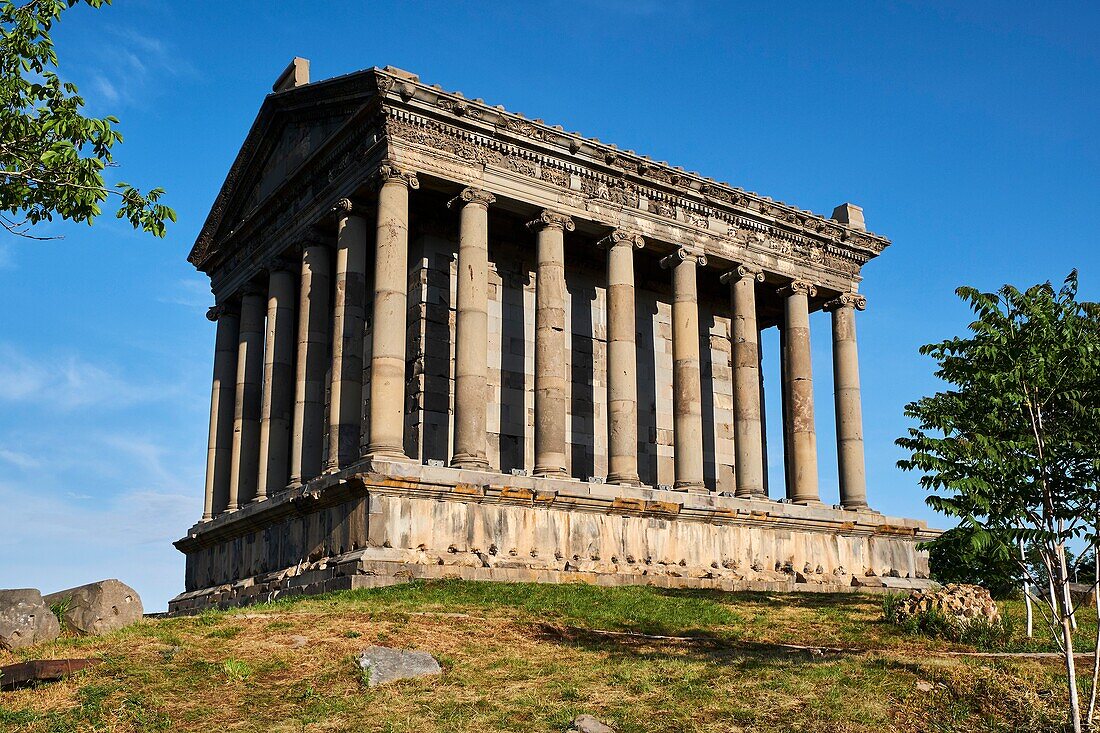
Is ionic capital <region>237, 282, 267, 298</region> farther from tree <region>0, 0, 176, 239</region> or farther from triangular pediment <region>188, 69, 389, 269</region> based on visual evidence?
tree <region>0, 0, 176, 239</region>

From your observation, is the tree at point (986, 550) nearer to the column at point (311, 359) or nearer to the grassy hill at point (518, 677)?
the grassy hill at point (518, 677)

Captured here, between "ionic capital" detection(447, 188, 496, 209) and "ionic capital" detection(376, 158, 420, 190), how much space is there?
4.82 ft

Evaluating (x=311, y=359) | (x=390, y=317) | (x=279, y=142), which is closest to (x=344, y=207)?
(x=390, y=317)

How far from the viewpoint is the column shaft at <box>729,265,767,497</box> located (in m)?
36.5

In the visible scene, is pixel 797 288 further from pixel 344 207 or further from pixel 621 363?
pixel 344 207

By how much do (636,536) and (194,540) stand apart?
48.9 ft

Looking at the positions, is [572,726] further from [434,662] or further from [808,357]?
[808,357]

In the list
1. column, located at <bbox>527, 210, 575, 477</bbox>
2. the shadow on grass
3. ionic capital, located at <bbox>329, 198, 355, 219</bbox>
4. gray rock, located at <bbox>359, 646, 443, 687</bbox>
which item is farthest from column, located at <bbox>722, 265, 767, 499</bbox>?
gray rock, located at <bbox>359, 646, 443, 687</bbox>

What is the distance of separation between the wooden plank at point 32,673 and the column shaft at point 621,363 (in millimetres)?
17900

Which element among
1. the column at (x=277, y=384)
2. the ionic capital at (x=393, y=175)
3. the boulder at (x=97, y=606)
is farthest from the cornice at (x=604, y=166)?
the boulder at (x=97, y=606)

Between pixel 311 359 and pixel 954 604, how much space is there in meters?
19.5

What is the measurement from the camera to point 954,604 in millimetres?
23188

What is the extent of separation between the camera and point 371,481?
2745 cm

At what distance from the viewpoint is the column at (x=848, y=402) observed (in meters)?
38.6
